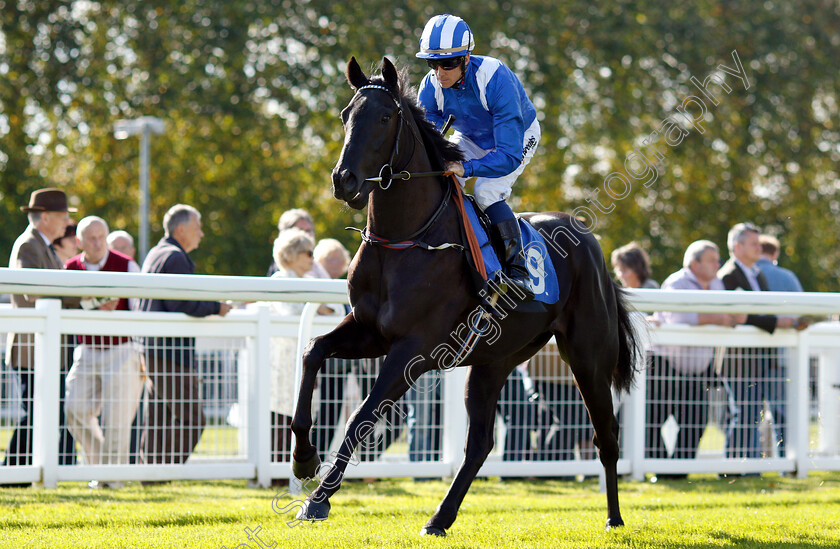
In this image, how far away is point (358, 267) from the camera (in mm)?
4566

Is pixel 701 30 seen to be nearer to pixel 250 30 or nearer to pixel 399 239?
pixel 250 30

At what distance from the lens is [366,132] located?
4.31 m

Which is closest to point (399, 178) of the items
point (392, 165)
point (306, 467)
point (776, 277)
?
point (392, 165)

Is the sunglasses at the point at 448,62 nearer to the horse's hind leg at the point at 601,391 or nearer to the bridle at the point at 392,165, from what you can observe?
the bridle at the point at 392,165

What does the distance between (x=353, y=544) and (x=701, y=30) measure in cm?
1838

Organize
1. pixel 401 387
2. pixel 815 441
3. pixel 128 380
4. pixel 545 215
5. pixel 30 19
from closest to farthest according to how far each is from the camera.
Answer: pixel 401 387, pixel 545 215, pixel 128 380, pixel 815 441, pixel 30 19

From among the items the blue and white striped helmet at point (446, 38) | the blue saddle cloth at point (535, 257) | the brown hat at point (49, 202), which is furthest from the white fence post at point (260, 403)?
the blue and white striped helmet at point (446, 38)

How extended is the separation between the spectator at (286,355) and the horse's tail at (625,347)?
200cm

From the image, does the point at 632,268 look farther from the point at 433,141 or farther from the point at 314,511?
the point at 314,511

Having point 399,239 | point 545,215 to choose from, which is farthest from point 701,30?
point 399,239

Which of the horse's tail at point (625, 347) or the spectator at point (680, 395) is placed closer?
the horse's tail at point (625, 347)

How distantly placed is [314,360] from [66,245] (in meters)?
4.15

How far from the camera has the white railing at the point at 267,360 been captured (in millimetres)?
5660

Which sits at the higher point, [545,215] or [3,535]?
[545,215]
